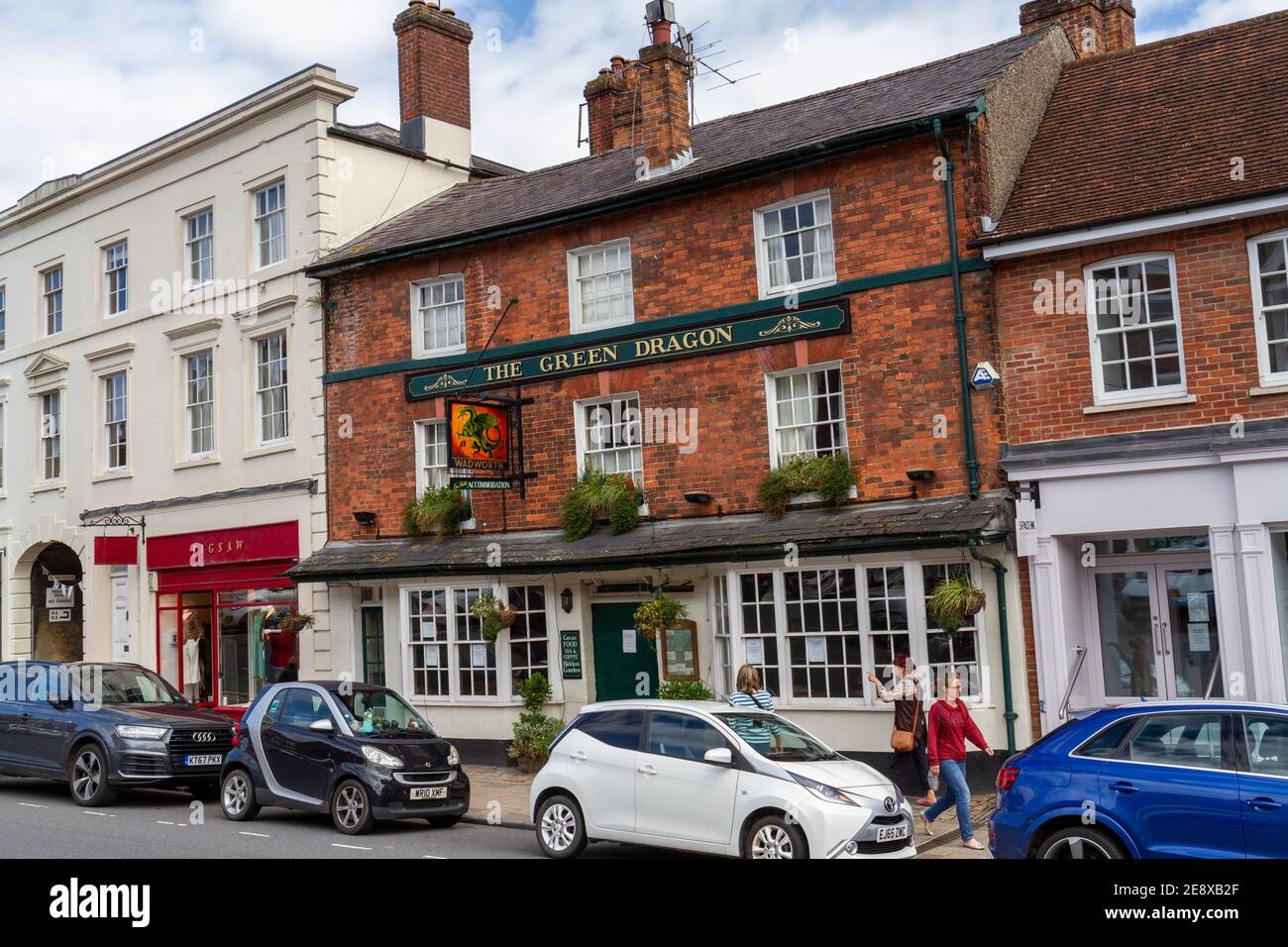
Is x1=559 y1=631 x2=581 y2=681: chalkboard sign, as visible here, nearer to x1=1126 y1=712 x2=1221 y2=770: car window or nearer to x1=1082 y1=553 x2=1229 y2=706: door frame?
x1=1082 y1=553 x2=1229 y2=706: door frame

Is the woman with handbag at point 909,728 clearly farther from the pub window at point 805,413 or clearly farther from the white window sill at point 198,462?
the white window sill at point 198,462

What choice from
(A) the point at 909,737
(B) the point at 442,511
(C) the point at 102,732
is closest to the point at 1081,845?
(A) the point at 909,737

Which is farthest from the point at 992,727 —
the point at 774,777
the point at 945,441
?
the point at 774,777

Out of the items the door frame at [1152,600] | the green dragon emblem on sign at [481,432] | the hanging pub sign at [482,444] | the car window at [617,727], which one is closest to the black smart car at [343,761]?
the car window at [617,727]

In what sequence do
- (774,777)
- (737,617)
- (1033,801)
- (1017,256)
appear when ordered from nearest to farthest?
(1033,801) → (774,777) → (1017,256) → (737,617)

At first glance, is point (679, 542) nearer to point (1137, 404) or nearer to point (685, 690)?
point (685, 690)

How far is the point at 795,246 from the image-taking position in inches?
648

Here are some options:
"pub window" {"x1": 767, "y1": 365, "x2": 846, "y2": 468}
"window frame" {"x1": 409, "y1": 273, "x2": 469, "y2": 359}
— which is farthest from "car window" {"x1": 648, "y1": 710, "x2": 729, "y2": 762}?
"window frame" {"x1": 409, "y1": 273, "x2": 469, "y2": 359}

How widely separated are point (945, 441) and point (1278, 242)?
412 centimetres

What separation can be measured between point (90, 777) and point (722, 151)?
463 inches

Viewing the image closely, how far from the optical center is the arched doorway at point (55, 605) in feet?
87.7

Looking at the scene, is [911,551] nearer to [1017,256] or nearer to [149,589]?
[1017,256]

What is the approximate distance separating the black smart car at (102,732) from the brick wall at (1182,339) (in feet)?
34.4

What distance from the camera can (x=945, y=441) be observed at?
14.9m
